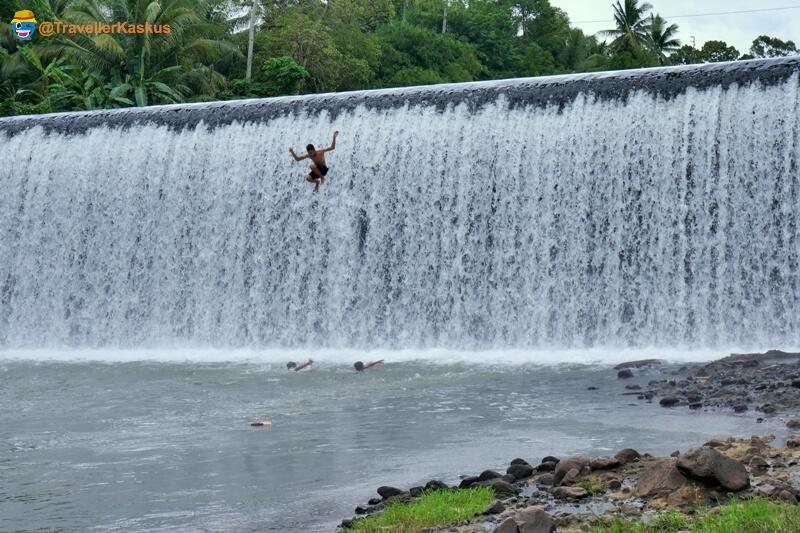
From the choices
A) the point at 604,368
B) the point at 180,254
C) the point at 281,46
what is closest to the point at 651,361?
the point at 604,368

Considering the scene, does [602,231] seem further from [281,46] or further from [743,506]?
[281,46]

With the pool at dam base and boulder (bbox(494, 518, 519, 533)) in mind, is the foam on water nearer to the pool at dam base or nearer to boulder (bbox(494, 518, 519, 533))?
the pool at dam base

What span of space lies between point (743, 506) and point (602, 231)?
37.5 ft

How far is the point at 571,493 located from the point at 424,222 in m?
12.1

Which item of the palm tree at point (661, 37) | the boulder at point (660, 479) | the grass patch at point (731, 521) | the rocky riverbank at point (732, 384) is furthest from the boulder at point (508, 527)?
the palm tree at point (661, 37)

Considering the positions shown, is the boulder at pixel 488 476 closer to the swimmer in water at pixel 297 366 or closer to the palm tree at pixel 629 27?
the swimmer in water at pixel 297 366

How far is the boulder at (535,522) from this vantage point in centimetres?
571

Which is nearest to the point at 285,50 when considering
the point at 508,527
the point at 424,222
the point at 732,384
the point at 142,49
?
the point at 142,49

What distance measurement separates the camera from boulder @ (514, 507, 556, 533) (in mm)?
5715

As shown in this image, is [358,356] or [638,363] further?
[358,356]

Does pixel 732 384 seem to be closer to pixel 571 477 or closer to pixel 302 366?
pixel 571 477

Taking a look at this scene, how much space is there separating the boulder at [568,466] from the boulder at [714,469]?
0.97 m

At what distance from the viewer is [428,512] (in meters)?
6.40

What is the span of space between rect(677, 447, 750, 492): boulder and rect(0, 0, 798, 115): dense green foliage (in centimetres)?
2893
